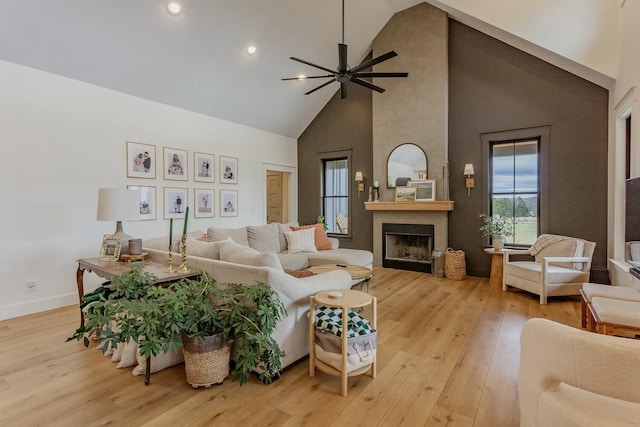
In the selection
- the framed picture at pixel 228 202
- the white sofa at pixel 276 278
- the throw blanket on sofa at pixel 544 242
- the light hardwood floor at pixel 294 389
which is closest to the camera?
the light hardwood floor at pixel 294 389

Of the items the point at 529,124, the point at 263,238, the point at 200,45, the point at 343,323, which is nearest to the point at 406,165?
the point at 529,124

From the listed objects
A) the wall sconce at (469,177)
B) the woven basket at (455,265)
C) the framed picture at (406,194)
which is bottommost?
the woven basket at (455,265)

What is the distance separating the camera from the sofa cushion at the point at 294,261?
15.1 feet

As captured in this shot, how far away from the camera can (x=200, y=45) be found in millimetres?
4578

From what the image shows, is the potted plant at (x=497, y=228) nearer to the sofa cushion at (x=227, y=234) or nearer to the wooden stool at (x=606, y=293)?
the wooden stool at (x=606, y=293)

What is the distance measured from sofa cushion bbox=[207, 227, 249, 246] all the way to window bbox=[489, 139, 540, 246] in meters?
4.22

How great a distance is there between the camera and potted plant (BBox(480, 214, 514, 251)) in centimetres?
489

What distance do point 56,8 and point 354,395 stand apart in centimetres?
483

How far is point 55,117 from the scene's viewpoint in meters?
3.88

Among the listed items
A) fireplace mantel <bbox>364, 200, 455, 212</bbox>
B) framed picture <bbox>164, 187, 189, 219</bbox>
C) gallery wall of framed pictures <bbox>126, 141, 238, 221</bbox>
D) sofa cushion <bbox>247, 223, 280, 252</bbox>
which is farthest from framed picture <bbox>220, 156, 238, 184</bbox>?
fireplace mantel <bbox>364, 200, 455, 212</bbox>

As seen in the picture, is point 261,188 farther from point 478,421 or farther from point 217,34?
point 478,421

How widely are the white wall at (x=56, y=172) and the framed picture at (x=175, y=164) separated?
12 cm

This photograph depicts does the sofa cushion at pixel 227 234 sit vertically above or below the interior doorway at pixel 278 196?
below

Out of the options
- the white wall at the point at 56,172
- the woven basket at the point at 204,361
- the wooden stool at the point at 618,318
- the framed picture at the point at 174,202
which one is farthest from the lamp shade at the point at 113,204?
the wooden stool at the point at 618,318
